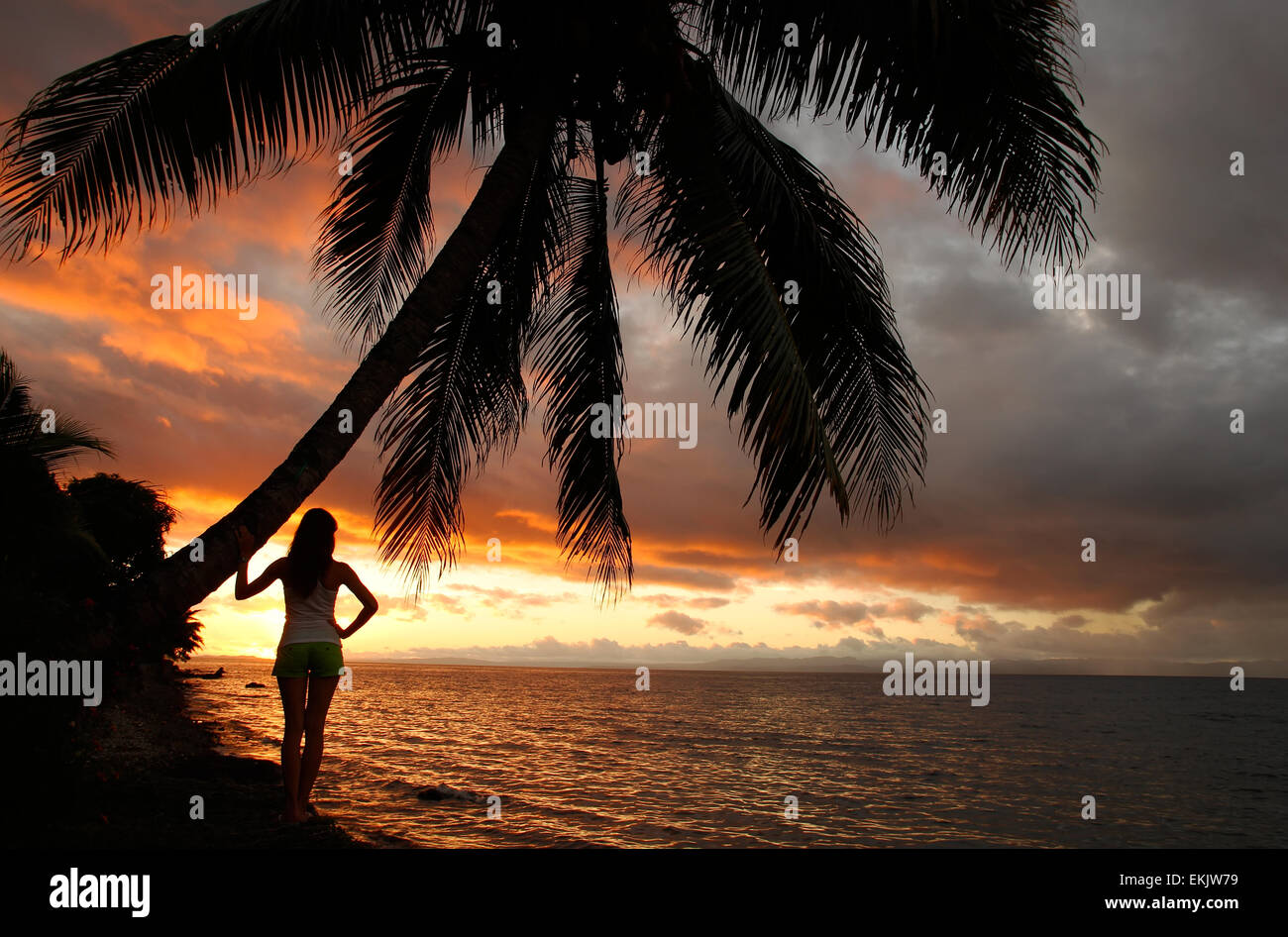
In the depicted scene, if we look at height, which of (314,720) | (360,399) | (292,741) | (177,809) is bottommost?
(177,809)

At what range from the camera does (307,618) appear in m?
4.87

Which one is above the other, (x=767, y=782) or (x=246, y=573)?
(x=246, y=573)

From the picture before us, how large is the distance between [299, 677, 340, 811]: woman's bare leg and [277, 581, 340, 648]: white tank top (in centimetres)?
29

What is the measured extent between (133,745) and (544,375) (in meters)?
9.91

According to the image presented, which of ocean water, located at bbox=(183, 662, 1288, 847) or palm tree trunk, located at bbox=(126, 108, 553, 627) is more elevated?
palm tree trunk, located at bbox=(126, 108, 553, 627)

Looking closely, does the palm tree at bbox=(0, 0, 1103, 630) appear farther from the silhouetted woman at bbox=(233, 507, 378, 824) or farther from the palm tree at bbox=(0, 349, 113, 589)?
the palm tree at bbox=(0, 349, 113, 589)

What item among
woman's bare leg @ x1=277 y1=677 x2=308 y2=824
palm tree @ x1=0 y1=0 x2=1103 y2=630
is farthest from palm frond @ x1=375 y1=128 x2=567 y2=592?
woman's bare leg @ x1=277 y1=677 x2=308 y2=824

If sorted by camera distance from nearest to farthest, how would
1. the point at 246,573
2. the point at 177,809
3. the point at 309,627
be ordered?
the point at 246,573 < the point at 309,627 < the point at 177,809

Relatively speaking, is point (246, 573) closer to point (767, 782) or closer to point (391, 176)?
point (391, 176)

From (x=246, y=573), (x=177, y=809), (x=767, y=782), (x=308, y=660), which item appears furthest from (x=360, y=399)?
(x=767, y=782)

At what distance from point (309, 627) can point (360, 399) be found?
1.50 meters

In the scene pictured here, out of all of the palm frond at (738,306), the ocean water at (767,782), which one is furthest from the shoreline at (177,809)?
the palm frond at (738,306)

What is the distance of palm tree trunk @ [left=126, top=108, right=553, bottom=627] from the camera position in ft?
12.5
